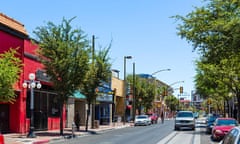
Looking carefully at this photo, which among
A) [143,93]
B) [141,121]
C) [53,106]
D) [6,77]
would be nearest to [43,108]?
[53,106]

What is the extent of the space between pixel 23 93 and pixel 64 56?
4360 millimetres

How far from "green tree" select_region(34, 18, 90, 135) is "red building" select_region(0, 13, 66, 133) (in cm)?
155

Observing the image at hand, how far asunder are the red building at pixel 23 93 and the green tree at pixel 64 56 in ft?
5.08

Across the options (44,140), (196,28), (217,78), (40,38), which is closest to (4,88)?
(44,140)

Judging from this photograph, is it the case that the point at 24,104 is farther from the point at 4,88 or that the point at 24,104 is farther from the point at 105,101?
the point at 105,101

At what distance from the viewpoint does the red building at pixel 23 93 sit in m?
32.2

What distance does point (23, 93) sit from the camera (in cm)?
3428

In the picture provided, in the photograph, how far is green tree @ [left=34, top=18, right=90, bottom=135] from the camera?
33094mm

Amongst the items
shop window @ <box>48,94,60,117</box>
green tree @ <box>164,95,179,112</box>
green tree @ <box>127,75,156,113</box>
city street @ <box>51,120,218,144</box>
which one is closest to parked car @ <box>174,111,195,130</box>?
city street @ <box>51,120,218,144</box>

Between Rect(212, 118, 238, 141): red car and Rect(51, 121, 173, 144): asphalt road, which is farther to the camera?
Rect(51, 121, 173, 144): asphalt road

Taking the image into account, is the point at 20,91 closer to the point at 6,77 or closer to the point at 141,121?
the point at 6,77

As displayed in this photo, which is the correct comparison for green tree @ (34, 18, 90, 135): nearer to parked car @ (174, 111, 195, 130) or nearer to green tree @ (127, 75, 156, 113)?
parked car @ (174, 111, 195, 130)

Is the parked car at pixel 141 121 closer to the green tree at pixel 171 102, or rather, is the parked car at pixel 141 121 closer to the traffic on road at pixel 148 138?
the traffic on road at pixel 148 138

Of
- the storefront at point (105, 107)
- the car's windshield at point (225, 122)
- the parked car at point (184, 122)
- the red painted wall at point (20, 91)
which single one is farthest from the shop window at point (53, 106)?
the car's windshield at point (225, 122)
